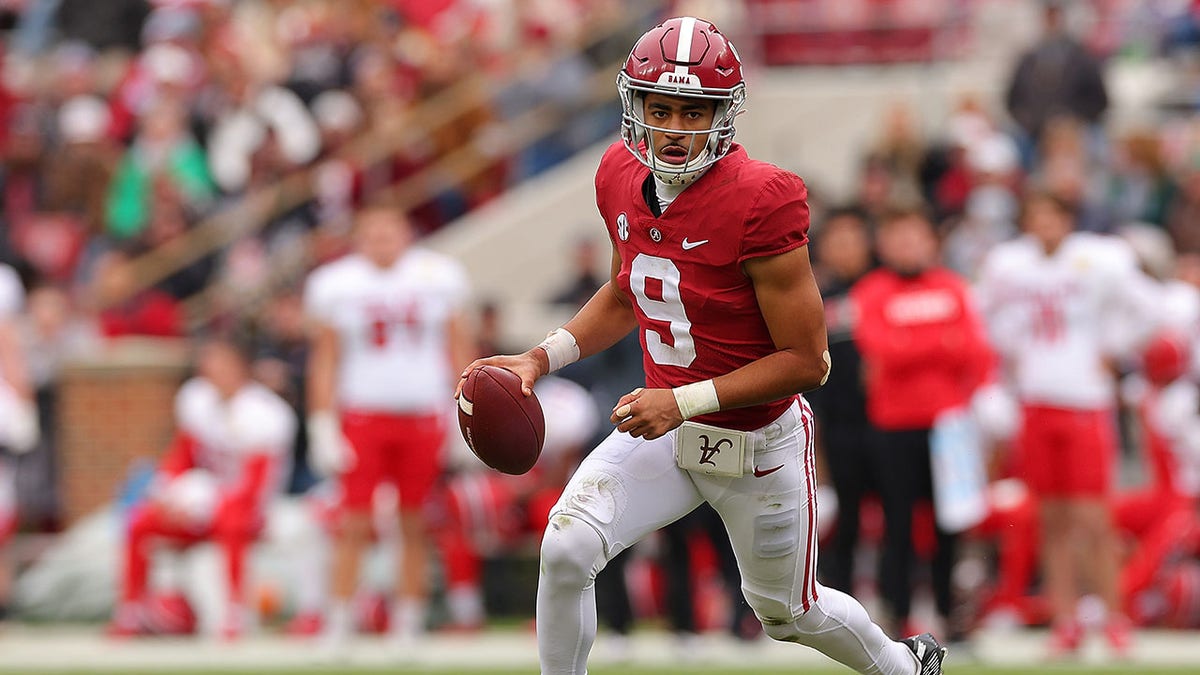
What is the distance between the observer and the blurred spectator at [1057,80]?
39.4 ft

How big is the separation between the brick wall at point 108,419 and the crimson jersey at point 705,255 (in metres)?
6.94

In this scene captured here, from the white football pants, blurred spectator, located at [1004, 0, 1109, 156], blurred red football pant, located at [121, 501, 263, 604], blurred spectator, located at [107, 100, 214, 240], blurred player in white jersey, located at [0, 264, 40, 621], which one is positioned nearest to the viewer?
the white football pants

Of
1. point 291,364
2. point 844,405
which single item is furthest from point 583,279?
point 844,405

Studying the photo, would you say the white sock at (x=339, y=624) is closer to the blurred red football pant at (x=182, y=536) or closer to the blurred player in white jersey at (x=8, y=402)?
the blurred red football pant at (x=182, y=536)

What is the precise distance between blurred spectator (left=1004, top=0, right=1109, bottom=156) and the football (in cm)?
781

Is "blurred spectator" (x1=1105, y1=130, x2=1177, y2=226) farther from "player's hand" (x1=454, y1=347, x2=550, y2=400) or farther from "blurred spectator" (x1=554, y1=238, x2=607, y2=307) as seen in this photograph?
"player's hand" (x1=454, y1=347, x2=550, y2=400)

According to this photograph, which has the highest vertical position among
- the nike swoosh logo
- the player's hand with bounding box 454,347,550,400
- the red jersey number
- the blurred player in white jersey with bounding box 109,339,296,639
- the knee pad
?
the red jersey number

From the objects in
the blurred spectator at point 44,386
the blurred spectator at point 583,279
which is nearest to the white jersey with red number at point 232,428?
the blurred spectator at point 44,386

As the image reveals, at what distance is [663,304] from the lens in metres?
4.95

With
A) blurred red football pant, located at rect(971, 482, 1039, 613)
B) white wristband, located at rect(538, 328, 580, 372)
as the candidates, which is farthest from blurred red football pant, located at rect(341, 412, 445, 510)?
white wristband, located at rect(538, 328, 580, 372)

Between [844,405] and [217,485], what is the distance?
10.7ft

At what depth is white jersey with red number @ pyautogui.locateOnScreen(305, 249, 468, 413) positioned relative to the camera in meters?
8.88

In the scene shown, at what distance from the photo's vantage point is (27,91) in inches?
567

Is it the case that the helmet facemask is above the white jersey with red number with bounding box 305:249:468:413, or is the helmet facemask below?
above
